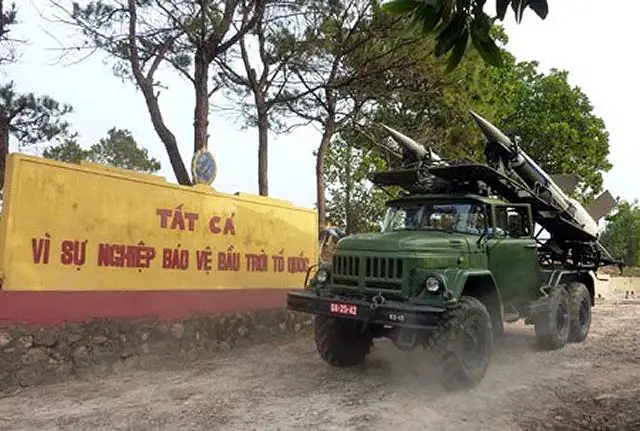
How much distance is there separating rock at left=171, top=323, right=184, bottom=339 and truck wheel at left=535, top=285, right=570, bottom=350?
5111 millimetres

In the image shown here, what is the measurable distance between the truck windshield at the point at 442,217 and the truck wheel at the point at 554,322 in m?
2.15

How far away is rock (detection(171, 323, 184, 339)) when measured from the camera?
338 inches

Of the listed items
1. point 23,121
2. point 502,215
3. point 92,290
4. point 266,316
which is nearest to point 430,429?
point 502,215

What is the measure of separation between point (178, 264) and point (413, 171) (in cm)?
353

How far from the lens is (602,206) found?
1277cm

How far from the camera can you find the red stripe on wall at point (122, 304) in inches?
271

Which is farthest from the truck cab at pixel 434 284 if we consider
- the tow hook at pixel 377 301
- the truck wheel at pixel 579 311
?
the truck wheel at pixel 579 311

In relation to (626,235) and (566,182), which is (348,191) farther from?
(626,235)

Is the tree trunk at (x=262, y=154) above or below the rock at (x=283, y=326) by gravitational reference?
above

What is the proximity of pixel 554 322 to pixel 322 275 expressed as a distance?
3789 millimetres

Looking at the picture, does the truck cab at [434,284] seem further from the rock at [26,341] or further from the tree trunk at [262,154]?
the tree trunk at [262,154]

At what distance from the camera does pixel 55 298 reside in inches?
284

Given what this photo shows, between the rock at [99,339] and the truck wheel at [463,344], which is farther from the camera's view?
the rock at [99,339]

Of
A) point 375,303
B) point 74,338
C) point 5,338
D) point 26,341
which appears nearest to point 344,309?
point 375,303
